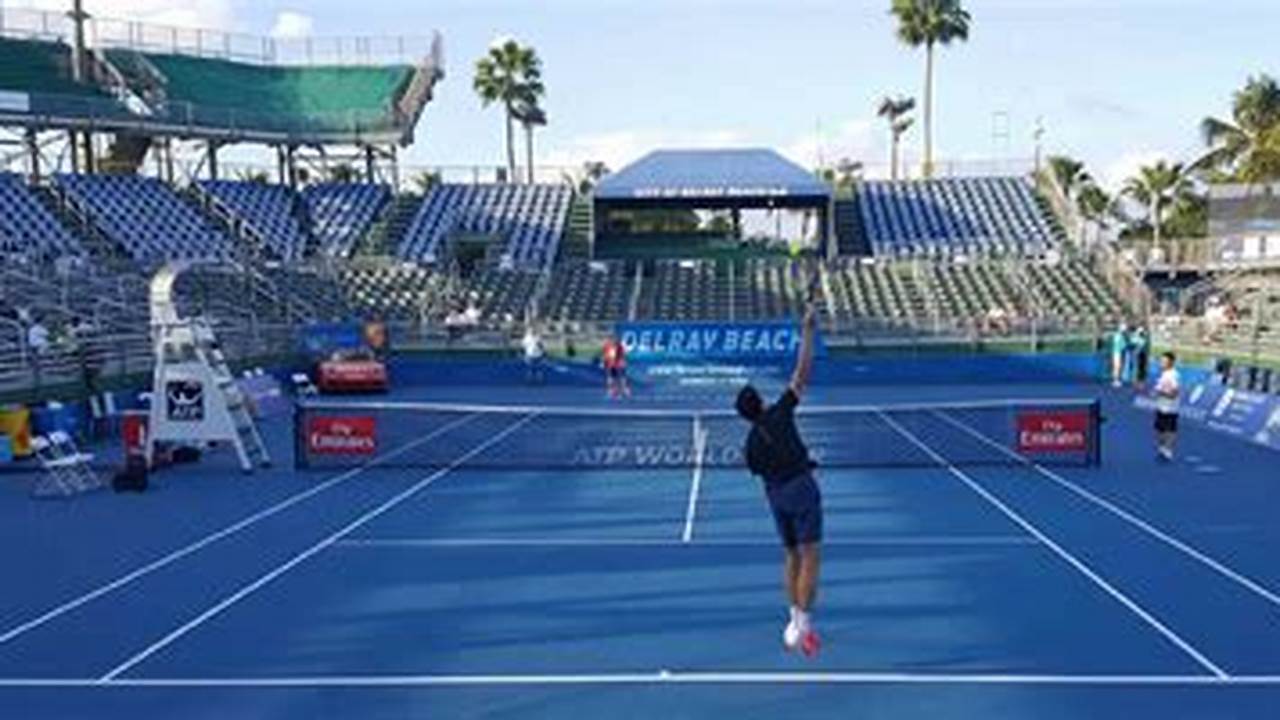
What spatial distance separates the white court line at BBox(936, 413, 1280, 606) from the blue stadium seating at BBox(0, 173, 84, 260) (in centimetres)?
3115

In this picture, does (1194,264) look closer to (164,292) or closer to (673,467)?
(673,467)

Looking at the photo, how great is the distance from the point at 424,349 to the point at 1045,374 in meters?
19.0

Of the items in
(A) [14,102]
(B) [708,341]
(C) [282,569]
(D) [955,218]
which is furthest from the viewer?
(D) [955,218]

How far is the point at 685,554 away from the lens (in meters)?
14.7

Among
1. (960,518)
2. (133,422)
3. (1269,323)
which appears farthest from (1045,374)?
(133,422)

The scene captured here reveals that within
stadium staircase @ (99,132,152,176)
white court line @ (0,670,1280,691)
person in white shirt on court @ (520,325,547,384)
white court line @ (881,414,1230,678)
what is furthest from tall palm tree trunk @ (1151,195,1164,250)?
white court line @ (0,670,1280,691)

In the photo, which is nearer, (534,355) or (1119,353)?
(1119,353)

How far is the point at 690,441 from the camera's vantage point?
23.0 m

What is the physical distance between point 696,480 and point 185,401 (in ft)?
27.5

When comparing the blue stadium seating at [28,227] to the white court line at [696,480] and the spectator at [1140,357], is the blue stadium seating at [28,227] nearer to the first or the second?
the white court line at [696,480]

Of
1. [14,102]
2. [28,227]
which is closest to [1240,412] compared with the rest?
[28,227]

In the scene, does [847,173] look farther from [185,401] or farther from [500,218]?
[185,401]

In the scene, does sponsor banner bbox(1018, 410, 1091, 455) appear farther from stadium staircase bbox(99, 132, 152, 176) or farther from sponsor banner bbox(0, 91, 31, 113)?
stadium staircase bbox(99, 132, 152, 176)

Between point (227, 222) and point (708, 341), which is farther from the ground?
point (227, 222)
